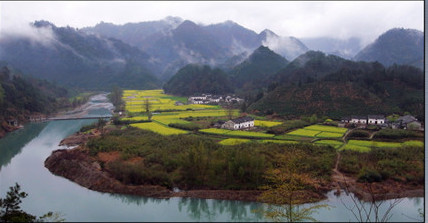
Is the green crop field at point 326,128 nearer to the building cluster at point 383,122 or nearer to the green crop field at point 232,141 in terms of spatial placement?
the building cluster at point 383,122

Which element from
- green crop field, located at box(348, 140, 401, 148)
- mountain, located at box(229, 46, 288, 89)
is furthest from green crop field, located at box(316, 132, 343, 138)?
mountain, located at box(229, 46, 288, 89)

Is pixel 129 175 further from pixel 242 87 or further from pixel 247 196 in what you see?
pixel 242 87

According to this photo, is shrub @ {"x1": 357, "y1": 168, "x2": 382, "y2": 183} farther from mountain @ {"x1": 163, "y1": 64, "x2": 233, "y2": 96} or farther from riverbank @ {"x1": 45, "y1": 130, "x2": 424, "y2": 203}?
mountain @ {"x1": 163, "y1": 64, "x2": 233, "y2": 96}

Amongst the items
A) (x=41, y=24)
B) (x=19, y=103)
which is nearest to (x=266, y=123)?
(x=19, y=103)

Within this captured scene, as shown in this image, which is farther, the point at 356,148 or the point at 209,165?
the point at 356,148

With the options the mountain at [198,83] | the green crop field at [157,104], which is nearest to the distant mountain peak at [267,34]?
the mountain at [198,83]

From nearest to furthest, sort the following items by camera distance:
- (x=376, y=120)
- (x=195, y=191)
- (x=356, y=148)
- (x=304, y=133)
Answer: (x=195, y=191) < (x=356, y=148) < (x=304, y=133) < (x=376, y=120)

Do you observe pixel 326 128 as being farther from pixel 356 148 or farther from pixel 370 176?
pixel 370 176
